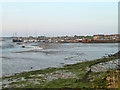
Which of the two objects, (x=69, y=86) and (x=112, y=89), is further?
(x=69, y=86)

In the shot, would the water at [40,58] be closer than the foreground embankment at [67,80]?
No

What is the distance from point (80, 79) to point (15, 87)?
485 cm

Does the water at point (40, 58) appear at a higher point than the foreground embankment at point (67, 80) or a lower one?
lower

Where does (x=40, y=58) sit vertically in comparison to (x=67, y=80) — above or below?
below

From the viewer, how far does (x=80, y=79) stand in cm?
1105

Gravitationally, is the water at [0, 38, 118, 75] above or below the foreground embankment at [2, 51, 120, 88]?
below

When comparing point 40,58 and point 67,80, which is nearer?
point 67,80

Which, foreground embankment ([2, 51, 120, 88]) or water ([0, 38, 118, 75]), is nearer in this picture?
foreground embankment ([2, 51, 120, 88])

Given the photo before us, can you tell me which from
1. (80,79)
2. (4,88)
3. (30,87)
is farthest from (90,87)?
(4,88)

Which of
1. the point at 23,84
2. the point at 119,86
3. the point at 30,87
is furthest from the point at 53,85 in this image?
the point at 119,86

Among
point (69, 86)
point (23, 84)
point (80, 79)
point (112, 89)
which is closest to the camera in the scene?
point (112, 89)

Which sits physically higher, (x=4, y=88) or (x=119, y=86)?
(x=119, y=86)

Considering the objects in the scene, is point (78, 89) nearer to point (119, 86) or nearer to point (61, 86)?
point (61, 86)

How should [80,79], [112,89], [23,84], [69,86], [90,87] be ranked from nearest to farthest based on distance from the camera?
[112,89], [90,87], [69,86], [23,84], [80,79]
